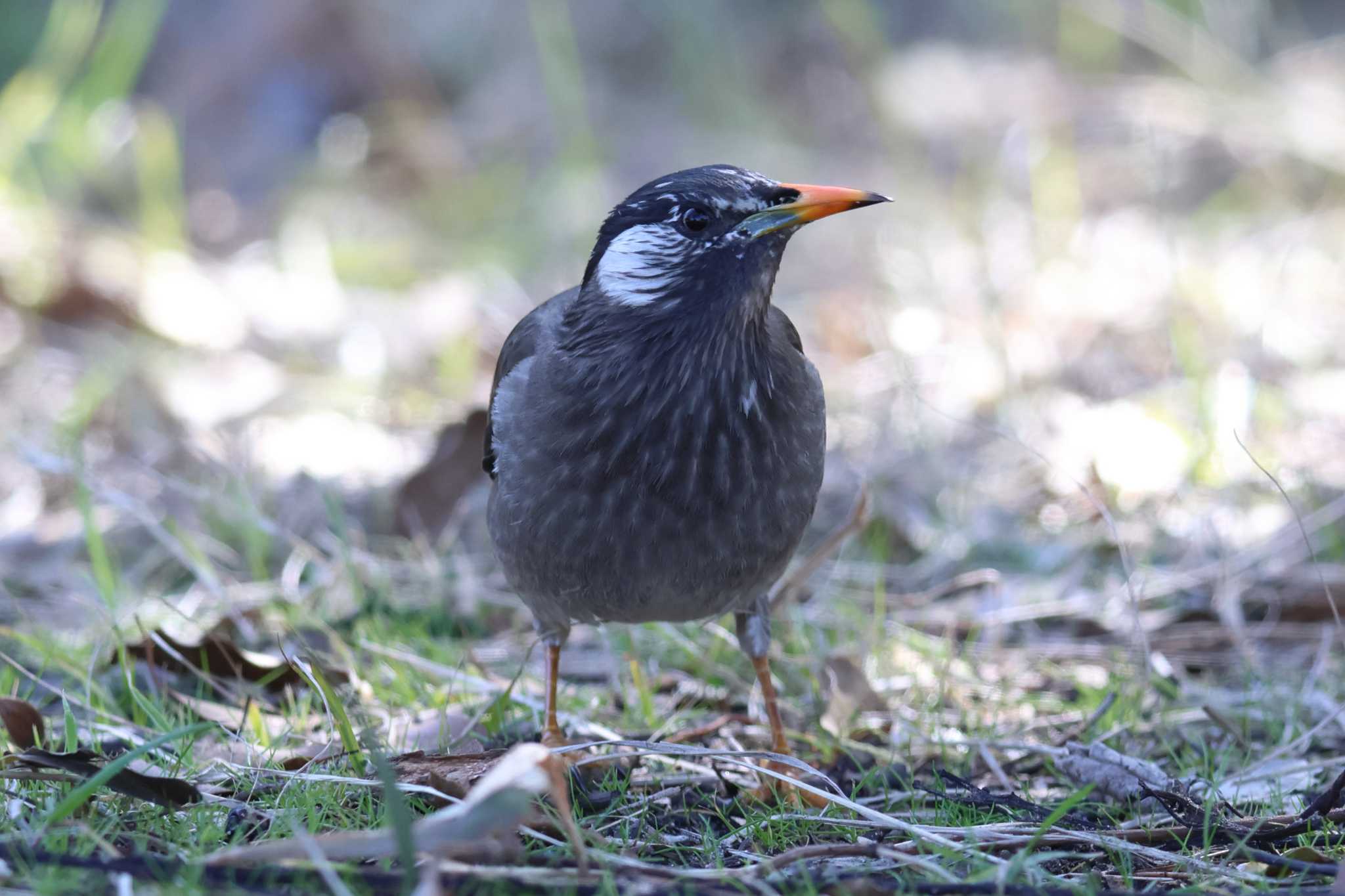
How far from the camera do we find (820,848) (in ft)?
8.38

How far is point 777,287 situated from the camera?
26.3 ft

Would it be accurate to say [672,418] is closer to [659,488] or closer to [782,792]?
[659,488]

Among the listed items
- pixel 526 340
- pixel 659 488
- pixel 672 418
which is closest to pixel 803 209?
pixel 672 418

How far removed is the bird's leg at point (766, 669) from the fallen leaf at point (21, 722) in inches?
66.6

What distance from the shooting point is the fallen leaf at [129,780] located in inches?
107

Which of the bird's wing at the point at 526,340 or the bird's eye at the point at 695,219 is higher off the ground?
the bird's eye at the point at 695,219

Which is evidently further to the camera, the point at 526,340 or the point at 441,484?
the point at 441,484

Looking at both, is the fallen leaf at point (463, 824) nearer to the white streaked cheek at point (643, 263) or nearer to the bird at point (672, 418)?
the bird at point (672, 418)

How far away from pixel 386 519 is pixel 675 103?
674cm

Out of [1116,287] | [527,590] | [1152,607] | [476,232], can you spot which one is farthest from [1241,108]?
[527,590]

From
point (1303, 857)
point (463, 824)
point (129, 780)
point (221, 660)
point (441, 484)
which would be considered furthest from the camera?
point (441, 484)

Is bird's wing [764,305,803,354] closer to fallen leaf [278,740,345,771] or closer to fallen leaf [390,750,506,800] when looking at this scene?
fallen leaf [390,750,506,800]

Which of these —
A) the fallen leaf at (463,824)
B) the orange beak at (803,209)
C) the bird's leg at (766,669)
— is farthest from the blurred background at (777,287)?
the fallen leaf at (463,824)

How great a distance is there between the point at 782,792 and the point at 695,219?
1.39 m
